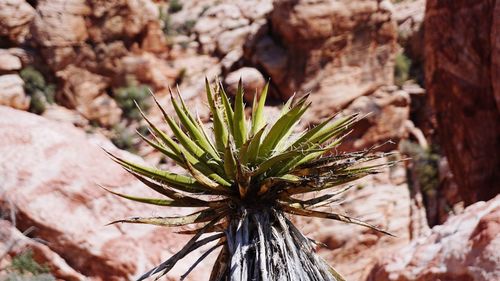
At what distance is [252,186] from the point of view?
438 centimetres

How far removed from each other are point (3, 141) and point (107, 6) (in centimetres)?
1415

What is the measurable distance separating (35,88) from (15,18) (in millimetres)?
2784

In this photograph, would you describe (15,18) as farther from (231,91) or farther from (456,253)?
(456,253)

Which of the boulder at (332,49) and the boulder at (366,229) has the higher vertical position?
the boulder at (332,49)

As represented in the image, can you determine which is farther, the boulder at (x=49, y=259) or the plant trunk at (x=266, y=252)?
Answer: the boulder at (x=49, y=259)

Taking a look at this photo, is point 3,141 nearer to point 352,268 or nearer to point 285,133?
point 285,133

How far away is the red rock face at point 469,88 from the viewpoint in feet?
33.7

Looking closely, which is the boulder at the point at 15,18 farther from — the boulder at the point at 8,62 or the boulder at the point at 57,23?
the boulder at the point at 8,62

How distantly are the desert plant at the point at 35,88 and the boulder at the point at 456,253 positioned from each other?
16127 mm

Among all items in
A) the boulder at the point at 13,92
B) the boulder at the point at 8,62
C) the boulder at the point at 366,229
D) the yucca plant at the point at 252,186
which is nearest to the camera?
the yucca plant at the point at 252,186

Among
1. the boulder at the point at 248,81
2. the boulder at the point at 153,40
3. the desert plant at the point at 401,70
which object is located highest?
the boulder at the point at 153,40

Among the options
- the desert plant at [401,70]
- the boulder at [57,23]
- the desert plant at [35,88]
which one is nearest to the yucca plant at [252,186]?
the desert plant at [35,88]

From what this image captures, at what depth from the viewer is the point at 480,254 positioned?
4.96 metres

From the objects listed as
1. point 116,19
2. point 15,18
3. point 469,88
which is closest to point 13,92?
point 15,18
